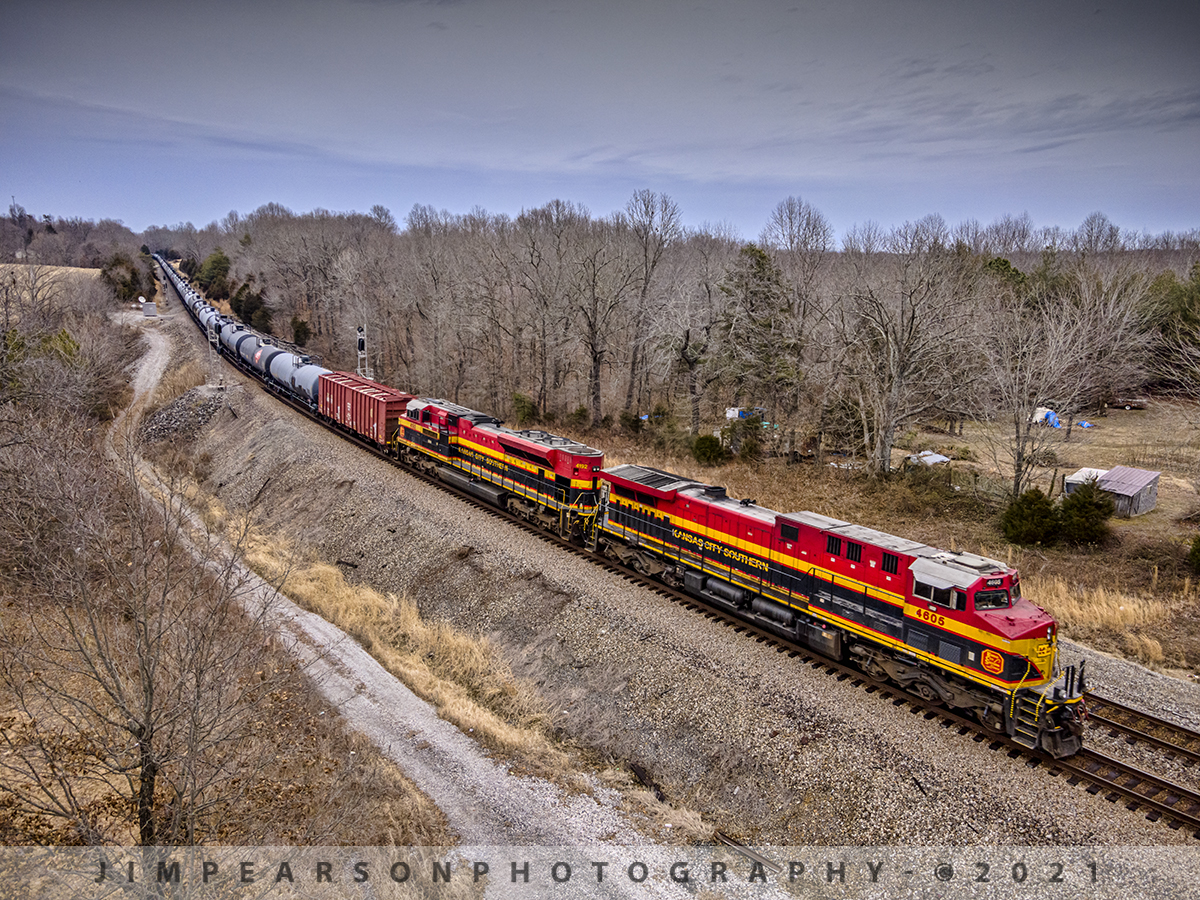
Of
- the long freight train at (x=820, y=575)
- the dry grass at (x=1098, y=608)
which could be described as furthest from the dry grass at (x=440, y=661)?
the dry grass at (x=1098, y=608)

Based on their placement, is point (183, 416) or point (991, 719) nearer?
point (991, 719)

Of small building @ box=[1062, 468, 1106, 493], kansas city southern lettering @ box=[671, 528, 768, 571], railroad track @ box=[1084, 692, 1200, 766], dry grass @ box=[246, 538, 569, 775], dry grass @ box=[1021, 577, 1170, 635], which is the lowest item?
dry grass @ box=[246, 538, 569, 775]

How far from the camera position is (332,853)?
1196 centimetres

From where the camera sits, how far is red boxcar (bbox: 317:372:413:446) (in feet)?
118

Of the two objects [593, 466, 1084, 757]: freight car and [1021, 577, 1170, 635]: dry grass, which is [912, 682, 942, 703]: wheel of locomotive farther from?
[1021, 577, 1170, 635]: dry grass

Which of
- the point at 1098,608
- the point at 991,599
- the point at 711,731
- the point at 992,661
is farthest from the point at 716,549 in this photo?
the point at 1098,608

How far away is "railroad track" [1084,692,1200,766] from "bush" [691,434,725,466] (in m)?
23.1

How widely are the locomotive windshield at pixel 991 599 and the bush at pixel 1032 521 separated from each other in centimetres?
1410

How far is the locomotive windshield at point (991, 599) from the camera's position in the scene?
14.3m

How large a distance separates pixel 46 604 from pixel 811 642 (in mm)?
22366

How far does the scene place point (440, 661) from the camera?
67.9 ft

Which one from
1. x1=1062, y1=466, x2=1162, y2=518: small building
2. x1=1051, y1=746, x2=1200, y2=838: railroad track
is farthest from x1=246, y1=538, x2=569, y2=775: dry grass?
x1=1062, y1=466, x2=1162, y2=518: small building

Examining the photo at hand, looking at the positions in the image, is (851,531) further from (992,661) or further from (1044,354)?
(1044,354)

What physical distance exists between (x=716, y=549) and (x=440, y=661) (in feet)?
29.0
